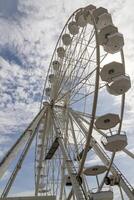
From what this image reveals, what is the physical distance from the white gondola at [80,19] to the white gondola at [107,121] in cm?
667

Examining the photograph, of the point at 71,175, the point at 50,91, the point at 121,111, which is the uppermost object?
the point at 50,91

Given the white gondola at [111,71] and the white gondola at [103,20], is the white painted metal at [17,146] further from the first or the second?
the white gondola at [103,20]

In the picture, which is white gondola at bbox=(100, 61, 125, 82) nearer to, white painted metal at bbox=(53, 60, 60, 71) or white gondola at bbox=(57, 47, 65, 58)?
white gondola at bbox=(57, 47, 65, 58)

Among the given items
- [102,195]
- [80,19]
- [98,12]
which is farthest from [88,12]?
[102,195]

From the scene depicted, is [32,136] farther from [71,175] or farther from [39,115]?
[71,175]

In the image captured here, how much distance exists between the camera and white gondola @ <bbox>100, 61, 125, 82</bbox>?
15.1 metres

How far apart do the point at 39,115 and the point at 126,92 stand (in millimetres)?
5925

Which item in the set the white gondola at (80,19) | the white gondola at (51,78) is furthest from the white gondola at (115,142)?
the white gondola at (51,78)

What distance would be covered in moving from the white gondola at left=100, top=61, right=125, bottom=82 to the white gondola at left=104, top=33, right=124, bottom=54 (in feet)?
3.85

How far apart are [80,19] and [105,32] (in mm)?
3631

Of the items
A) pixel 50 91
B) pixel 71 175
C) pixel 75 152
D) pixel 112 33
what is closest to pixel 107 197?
pixel 71 175

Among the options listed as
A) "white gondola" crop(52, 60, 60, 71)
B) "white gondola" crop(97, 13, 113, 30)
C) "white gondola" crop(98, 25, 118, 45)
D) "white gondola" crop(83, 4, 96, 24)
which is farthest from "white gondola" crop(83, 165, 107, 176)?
"white gondola" crop(52, 60, 60, 71)

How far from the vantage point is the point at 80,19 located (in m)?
19.3

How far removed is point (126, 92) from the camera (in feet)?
51.0
